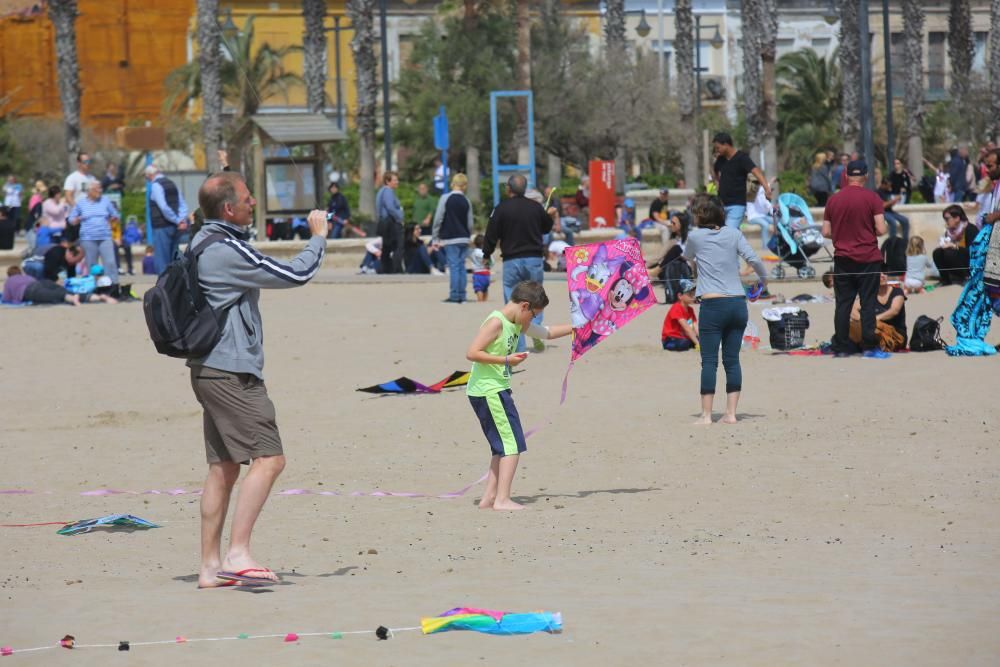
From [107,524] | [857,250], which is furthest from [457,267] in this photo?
[107,524]

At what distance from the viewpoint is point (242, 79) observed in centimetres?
5188

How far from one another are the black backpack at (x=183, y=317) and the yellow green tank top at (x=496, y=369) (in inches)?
86.3

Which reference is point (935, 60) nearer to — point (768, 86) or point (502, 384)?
point (768, 86)

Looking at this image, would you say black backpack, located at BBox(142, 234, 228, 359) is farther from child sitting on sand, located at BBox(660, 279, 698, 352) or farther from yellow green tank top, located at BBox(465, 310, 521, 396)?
child sitting on sand, located at BBox(660, 279, 698, 352)

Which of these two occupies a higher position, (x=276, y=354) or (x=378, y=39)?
(x=378, y=39)

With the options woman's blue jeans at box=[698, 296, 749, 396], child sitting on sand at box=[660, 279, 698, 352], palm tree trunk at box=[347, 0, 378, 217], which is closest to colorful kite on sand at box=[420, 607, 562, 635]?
woman's blue jeans at box=[698, 296, 749, 396]

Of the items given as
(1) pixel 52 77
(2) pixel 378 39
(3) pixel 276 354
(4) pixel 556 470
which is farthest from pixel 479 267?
(1) pixel 52 77

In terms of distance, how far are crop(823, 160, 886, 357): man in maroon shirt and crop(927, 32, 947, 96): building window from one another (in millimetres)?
51271

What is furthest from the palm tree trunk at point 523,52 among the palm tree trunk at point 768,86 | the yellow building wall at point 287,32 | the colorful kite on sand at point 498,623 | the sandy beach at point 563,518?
the colorful kite on sand at point 498,623

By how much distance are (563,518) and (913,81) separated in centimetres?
4012

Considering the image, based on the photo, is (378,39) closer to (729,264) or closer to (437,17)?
(437,17)

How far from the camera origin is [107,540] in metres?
7.78

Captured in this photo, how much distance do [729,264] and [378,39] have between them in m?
47.1

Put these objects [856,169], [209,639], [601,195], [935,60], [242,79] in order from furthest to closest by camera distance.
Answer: [935,60], [242,79], [601,195], [856,169], [209,639]
